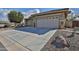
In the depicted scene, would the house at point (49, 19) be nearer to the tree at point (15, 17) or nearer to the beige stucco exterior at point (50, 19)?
the beige stucco exterior at point (50, 19)

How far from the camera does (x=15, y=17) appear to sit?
3279 millimetres

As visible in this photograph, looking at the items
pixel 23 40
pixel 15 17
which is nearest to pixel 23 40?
pixel 23 40

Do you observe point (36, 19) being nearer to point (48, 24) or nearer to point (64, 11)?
point (48, 24)

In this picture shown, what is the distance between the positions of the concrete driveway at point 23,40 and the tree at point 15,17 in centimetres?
17

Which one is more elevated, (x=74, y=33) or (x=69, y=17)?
(x=69, y=17)

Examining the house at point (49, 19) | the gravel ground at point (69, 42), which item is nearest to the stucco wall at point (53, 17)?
the house at point (49, 19)

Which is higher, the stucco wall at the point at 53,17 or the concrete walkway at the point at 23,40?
the stucco wall at the point at 53,17

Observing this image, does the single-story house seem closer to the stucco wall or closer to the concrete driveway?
the stucco wall

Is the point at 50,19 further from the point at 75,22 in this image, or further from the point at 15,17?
the point at 15,17

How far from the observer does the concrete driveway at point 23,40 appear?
10.5 ft

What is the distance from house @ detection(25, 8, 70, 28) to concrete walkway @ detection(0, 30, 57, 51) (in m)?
0.13
